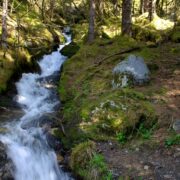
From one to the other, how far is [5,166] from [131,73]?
5023mm

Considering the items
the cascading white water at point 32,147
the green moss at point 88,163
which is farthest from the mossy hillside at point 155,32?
the green moss at point 88,163

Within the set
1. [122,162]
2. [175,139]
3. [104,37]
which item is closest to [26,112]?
[122,162]

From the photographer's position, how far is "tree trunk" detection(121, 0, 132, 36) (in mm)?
16953

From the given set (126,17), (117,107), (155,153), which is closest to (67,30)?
(126,17)

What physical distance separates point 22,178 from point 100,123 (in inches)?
100

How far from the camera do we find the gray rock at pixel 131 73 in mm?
10984

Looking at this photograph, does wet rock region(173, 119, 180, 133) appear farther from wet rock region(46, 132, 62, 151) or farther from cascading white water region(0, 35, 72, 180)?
wet rock region(46, 132, 62, 151)

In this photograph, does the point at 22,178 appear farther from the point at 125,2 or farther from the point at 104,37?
the point at 104,37

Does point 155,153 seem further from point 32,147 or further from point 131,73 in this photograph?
point 131,73

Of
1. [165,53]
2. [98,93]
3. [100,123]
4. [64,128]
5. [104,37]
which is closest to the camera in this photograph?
[100,123]

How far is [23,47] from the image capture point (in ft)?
55.6

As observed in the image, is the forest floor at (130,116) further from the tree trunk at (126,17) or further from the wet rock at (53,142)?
the tree trunk at (126,17)

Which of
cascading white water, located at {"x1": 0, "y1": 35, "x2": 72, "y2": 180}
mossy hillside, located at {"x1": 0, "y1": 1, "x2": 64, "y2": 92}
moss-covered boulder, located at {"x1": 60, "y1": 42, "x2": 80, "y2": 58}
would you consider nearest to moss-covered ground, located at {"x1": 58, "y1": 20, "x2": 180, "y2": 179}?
cascading white water, located at {"x1": 0, "y1": 35, "x2": 72, "y2": 180}

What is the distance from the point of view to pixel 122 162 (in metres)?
7.97
